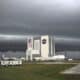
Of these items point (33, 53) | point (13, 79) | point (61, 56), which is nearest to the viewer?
point (13, 79)

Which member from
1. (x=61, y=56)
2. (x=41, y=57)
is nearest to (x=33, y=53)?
(x=41, y=57)

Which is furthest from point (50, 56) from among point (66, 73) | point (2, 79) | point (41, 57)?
point (66, 73)

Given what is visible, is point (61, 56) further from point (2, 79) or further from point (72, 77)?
point (72, 77)

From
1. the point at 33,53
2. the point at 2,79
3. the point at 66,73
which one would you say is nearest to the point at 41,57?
the point at 33,53

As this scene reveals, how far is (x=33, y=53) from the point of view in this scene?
85000 mm

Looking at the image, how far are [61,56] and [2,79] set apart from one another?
75.3m

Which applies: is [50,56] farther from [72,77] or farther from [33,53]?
[72,77]

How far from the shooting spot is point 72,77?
6.32 metres

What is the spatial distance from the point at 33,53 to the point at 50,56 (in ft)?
16.3

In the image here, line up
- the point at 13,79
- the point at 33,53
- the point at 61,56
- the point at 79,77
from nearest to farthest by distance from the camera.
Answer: the point at 79,77 < the point at 13,79 < the point at 33,53 < the point at 61,56

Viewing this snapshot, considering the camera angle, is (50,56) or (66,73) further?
(50,56)

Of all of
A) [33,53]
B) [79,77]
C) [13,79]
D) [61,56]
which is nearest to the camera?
[79,77]

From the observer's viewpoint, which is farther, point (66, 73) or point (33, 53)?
point (33, 53)

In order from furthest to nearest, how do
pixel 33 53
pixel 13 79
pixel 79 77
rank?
pixel 33 53 → pixel 13 79 → pixel 79 77
